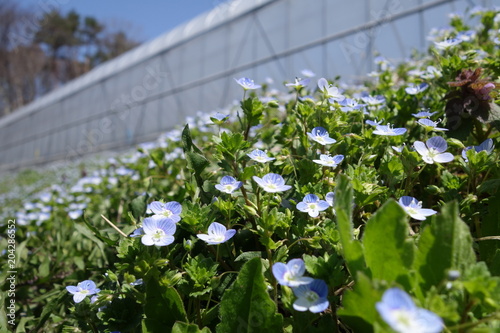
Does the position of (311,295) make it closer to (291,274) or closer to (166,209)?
(291,274)

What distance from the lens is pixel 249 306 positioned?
2.20ft

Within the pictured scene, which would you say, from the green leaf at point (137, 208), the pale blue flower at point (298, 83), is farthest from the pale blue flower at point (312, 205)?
the green leaf at point (137, 208)

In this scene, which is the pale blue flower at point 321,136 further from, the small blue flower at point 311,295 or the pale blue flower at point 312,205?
the small blue flower at point 311,295

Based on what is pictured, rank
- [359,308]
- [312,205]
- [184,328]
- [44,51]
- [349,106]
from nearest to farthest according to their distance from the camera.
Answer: [359,308]
[184,328]
[312,205]
[349,106]
[44,51]

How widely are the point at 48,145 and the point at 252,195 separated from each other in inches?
665

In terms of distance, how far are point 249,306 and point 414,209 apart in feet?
1.03

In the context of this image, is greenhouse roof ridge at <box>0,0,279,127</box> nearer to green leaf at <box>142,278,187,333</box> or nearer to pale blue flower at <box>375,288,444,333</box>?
green leaf at <box>142,278,187,333</box>

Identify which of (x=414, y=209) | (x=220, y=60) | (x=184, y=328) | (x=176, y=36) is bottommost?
(x=184, y=328)

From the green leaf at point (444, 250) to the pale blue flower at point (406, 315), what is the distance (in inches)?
6.2

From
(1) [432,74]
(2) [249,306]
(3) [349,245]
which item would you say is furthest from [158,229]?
(1) [432,74]

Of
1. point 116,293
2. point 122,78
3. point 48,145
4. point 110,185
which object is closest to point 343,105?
point 116,293

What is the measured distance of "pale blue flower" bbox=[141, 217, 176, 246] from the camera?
27.4 inches

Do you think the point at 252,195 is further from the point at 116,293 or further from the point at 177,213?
the point at 116,293

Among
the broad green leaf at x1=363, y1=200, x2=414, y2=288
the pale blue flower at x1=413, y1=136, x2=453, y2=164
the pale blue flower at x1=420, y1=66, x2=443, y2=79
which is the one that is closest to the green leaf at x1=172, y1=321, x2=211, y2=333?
the broad green leaf at x1=363, y1=200, x2=414, y2=288
